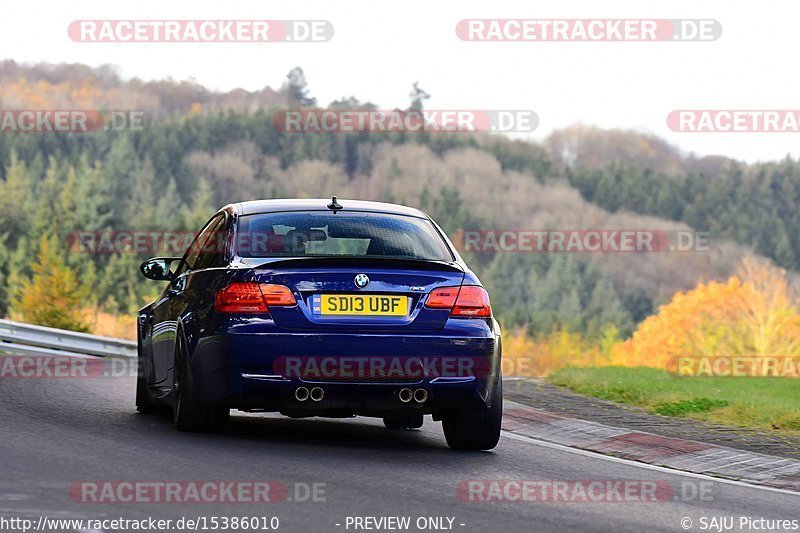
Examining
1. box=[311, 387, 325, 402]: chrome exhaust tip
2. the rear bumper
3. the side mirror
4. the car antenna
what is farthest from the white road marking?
the side mirror

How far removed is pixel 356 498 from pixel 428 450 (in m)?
2.34

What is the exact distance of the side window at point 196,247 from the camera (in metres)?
10.3

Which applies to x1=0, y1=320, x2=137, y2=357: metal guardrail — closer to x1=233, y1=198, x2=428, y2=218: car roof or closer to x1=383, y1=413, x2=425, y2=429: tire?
x1=383, y1=413, x2=425, y2=429: tire

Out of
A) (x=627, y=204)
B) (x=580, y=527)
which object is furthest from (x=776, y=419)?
(x=627, y=204)

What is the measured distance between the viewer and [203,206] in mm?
138750

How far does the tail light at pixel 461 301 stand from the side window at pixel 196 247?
2.11 metres

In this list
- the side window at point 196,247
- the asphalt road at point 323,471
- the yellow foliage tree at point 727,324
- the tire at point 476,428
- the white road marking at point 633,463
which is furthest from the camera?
the yellow foliage tree at point 727,324

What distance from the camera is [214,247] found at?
9.77 m

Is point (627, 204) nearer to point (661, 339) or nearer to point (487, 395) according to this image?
point (661, 339)

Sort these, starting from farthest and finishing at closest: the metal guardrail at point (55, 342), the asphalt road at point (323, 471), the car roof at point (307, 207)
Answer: the metal guardrail at point (55, 342)
the car roof at point (307, 207)
the asphalt road at point (323, 471)

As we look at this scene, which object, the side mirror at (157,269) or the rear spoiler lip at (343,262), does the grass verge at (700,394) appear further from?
the side mirror at (157,269)

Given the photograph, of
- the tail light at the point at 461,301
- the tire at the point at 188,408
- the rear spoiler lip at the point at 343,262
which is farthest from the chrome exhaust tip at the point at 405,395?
the tire at the point at 188,408

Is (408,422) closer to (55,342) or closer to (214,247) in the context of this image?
(214,247)

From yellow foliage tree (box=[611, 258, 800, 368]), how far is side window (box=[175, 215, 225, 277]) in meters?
67.5
